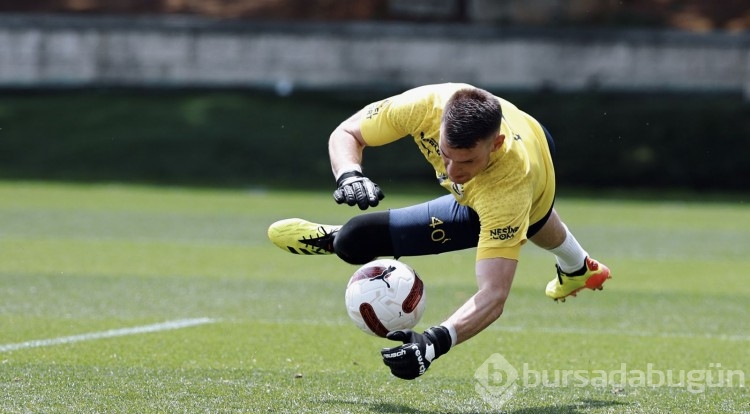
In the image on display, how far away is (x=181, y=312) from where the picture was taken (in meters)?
10.6

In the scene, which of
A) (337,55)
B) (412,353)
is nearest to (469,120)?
(412,353)

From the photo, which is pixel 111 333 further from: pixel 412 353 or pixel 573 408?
pixel 573 408

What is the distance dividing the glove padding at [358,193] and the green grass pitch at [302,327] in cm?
112

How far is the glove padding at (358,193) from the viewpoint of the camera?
6.70 m

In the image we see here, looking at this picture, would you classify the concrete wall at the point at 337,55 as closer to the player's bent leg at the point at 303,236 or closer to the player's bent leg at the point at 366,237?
the player's bent leg at the point at 303,236

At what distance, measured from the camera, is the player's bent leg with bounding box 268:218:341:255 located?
26.7ft

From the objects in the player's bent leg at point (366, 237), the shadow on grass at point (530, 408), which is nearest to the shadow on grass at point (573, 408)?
the shadow on grass at point (530, 408)

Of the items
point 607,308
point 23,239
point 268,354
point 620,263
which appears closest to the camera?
point 268,354

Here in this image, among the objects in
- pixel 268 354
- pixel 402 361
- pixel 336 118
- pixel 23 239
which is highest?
pixel 402 361

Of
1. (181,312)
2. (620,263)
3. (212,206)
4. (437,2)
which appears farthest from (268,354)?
(437,2)

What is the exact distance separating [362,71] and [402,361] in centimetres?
2416

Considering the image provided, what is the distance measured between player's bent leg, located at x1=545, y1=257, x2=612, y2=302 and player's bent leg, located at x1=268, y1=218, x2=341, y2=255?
1877mm

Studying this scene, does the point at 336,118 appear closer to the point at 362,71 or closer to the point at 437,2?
the point at 362,71

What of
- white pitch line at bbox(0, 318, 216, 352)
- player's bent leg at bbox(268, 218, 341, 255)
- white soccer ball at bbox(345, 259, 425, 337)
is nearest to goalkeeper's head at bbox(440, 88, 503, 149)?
white soccer ball at bbox(345, 259, 425, 337)
